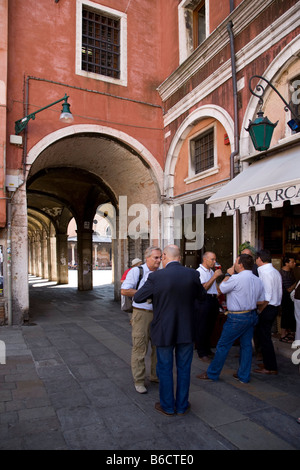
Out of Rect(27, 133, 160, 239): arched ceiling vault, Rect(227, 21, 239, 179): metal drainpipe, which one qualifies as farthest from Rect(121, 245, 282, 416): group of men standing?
Rect(27, 133, 160, 239): arched ceiling vault

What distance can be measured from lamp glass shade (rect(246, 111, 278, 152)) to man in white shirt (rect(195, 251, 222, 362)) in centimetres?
205

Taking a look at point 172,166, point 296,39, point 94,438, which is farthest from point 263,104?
point 94,438

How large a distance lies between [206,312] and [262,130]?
3089 mm

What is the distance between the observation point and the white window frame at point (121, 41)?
9367mm

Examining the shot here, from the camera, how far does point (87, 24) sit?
9734 mm

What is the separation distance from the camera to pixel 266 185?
17.8 ft

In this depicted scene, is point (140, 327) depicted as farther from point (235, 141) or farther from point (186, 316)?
point (235, 141)

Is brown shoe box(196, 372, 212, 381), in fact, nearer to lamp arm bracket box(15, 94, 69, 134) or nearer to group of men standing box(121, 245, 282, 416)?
group of men standing box(121, 245, 282, 416)

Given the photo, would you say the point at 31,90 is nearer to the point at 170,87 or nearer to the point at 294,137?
the point at 170,87

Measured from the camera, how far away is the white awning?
5109 mm

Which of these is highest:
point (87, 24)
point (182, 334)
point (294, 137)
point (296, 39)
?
point (87, 24)

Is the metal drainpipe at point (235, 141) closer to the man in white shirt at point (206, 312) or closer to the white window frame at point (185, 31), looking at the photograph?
the man in white shirt at point (206, 312)

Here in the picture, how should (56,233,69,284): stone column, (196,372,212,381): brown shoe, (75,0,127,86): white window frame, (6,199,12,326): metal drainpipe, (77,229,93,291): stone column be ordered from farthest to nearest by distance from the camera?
(56,233,69,284): stone column < (77,229,93,291): stone column < (75,0,127,86): white window frame < (6,199,12,326): metal drainpipe < (196,372,212,381): brown shoe
